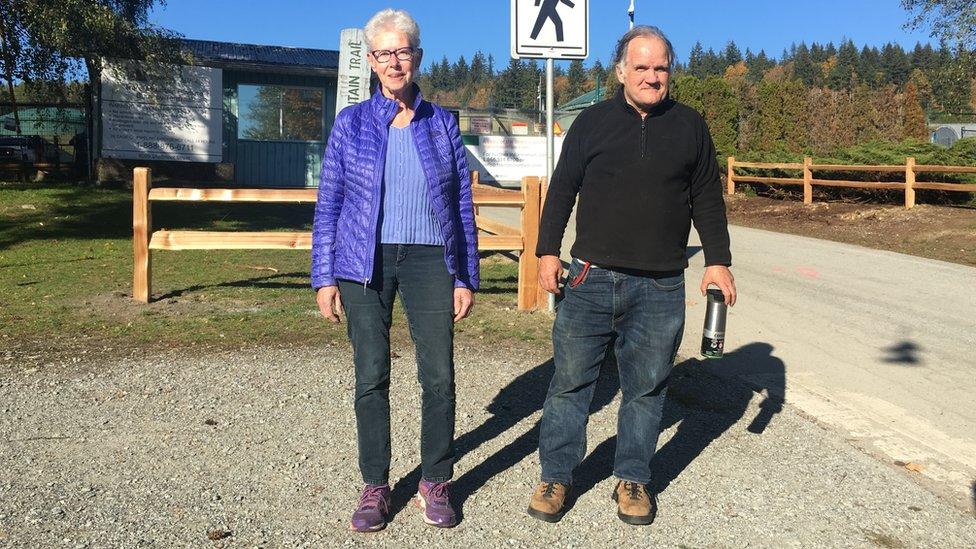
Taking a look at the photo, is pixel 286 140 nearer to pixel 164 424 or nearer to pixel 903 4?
pixel 903 4

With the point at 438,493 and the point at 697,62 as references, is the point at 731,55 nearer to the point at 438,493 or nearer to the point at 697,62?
the point at 697,62

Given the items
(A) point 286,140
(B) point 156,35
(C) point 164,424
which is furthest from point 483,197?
(A) point 286,140

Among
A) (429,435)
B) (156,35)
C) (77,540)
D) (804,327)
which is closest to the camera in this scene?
(77,540)

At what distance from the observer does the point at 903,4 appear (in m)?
22.6

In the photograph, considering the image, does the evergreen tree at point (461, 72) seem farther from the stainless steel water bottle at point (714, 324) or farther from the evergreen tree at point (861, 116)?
the stainless steel water bottle at point (714, 324)

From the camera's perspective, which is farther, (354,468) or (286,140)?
(286,140)

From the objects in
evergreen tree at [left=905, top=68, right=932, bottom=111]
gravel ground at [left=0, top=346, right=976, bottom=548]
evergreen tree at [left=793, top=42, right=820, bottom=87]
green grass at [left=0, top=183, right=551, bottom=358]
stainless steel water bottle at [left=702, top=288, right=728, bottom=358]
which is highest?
evergreen tree at [left=793, top=42, right=820, bottom=87]

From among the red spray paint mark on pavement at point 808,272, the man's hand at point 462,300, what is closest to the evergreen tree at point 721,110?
the red spray paint mark on pavement at point 808,272

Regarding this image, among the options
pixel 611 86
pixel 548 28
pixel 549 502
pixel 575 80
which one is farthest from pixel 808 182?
pixel 575 80

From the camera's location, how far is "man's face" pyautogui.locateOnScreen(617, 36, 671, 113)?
389cm

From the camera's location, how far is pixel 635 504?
4102 millimetres

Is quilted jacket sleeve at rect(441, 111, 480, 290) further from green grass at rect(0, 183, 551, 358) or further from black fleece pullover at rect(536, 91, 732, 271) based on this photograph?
green grass at rect(0, 183, 551, 358)

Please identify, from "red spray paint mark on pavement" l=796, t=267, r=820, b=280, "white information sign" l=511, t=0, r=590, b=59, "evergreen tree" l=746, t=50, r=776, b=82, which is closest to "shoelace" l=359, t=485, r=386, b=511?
"white information sign" l=511, t=0, r=590, b=59

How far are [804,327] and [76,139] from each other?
21683 mm
